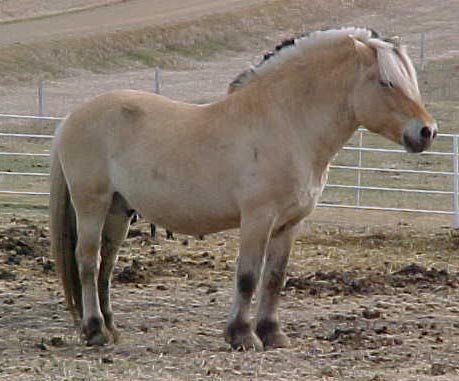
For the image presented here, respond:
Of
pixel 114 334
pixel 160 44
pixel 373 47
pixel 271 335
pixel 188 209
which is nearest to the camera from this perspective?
pixel 373 47

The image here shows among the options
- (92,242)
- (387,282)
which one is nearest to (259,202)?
(92,242)

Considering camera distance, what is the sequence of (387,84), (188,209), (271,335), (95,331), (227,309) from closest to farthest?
(387,84)
(188,209)
(271,335)
(95,331)
(227,309)

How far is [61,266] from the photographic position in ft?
26.1

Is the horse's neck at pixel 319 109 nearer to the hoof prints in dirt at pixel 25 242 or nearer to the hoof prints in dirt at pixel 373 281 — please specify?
the hoof prints in dirt at pixel 373 281

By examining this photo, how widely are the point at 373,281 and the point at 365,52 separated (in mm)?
3057

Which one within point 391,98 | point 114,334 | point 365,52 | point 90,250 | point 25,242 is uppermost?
point 365,52

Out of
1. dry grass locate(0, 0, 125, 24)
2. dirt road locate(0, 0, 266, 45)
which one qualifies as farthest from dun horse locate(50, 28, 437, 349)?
dry grass locate(0, 0, 125, 24)

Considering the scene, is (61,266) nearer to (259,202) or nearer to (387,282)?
(259,202)

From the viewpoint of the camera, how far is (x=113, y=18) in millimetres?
39188

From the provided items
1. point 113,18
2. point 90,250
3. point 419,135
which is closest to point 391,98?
point 419,135

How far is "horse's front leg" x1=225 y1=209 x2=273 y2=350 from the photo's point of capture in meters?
7.11

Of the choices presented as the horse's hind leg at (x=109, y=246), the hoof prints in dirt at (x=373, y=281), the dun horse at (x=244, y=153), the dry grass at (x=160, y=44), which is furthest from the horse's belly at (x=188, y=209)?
the dry grass at (x=160, y=44)

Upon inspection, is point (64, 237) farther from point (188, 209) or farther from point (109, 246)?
point (188, 209)

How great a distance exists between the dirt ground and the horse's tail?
1.01ft
